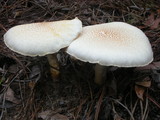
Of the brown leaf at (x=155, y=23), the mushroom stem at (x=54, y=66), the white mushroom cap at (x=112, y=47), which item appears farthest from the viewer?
the brown leaf at (x=155, y=23)

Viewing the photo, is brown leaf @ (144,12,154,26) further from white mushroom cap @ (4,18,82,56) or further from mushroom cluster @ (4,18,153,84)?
white mushroom cap @ (4,18,82,56)

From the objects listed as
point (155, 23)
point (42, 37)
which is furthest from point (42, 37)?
point (155, 23)

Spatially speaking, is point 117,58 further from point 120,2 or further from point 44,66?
point 120,2

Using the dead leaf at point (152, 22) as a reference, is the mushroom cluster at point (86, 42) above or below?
above

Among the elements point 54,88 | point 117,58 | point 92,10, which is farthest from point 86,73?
point 92,10

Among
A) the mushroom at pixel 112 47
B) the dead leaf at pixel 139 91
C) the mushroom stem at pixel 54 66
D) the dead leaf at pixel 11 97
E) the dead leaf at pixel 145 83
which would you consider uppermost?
the mushroom at pixel 112 47

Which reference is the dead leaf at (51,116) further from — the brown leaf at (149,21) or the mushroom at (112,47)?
the brown leaf at (149,21)

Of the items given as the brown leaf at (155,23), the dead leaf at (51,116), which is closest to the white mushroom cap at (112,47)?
the dead leaf at (51,116)
